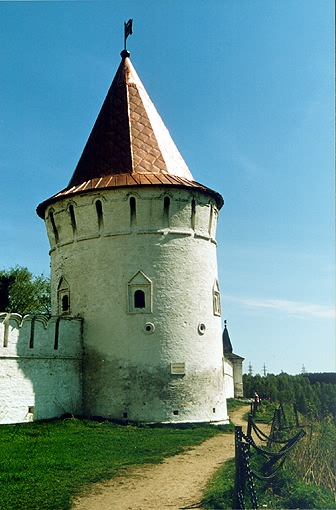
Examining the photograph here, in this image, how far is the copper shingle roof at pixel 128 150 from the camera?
16.8 metres

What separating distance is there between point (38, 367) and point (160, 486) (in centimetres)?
726

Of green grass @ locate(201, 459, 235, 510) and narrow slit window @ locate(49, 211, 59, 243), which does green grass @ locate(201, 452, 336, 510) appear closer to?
green grass @ locate(201, 459, 235, 510)

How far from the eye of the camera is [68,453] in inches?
408

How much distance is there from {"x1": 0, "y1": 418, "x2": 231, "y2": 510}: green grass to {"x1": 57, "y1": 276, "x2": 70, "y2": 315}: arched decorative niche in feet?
12.7

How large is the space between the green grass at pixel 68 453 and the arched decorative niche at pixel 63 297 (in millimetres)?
3863

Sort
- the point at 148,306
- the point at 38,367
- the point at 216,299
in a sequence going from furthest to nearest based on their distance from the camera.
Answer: the point at 216,299 → the point at 148,306 → the point at 38,367

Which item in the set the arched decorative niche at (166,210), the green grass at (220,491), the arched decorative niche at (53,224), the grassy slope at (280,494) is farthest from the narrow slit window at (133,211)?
the grassy slope at (280,494)

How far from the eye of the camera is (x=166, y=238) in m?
16.4

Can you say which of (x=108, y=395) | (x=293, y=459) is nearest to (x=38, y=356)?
(x=108, y=395)

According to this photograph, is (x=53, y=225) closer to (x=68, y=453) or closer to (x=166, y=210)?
(x=166, y=210)

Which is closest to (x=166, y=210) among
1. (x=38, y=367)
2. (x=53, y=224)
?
(x=53, y=224)

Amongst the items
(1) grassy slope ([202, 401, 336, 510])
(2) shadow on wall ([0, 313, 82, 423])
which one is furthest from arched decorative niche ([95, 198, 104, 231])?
(1) grassy slope ([202, 401, 336, 510])

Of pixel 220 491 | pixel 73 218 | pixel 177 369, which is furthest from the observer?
pixel 73 218

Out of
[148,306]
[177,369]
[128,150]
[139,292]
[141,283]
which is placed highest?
[128,150]
